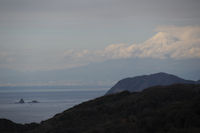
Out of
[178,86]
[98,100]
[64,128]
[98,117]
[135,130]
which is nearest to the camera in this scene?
[135,130]

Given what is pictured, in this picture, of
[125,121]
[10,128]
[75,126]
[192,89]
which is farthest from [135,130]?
[10,128]

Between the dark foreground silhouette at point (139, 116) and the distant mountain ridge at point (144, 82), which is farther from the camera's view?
the distant mountain ridge at point (144, 82)

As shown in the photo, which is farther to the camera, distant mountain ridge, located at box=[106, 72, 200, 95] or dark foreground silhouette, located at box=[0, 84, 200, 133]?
distant mountain ridge, located at box=[106, 72, 200, 95]

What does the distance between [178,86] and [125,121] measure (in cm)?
1242

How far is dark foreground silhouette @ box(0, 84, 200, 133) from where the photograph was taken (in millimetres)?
26891

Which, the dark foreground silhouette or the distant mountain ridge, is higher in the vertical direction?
the distant mountain ridge

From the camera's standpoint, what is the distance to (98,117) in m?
34.8

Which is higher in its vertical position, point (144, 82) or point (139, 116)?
point (144, 82)

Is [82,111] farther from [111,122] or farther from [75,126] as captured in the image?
[111,122]

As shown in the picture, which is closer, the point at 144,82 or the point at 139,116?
the point at 139,116

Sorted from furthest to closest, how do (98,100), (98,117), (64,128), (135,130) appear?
1. (98,100)
2. (98,117)
3. (64,128)
4. (135,130)

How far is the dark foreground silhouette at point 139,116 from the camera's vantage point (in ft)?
88.2

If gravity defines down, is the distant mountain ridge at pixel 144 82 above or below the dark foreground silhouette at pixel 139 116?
above

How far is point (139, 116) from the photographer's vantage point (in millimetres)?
30828
